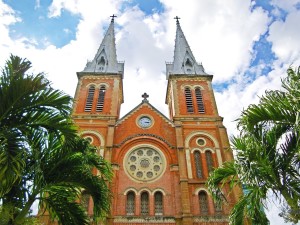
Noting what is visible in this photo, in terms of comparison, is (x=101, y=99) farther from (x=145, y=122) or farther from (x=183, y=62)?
(x=183, y=62)

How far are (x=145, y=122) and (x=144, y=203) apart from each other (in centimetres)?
701

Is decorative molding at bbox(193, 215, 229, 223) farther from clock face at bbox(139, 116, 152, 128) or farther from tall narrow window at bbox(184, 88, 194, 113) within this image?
tall narrow window at bbox(184, 88, 194, 113)

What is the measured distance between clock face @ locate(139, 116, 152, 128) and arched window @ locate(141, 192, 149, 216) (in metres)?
5.95

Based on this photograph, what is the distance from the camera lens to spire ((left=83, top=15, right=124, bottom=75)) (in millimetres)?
30344

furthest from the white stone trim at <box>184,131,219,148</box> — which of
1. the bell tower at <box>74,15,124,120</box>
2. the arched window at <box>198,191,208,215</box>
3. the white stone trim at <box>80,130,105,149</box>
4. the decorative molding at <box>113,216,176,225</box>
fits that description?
the white stone trim at <box>80,130,105,149</box>

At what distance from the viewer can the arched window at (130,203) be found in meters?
19.4

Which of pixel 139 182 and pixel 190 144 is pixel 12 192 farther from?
pixel 190 144

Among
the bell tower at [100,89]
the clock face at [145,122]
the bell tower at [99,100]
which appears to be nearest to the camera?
the bell tower at [99,100]

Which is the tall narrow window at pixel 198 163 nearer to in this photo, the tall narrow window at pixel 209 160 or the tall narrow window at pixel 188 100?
the tall narrow window at pixel 209 160

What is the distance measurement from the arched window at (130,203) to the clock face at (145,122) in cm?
597

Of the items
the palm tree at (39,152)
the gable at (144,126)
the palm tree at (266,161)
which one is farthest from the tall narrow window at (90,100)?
the palm tree at (266,161)

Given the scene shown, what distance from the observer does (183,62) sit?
31.7 meters

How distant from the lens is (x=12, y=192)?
6609 mm

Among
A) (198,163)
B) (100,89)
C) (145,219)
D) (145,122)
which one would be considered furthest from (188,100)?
(145,219)
